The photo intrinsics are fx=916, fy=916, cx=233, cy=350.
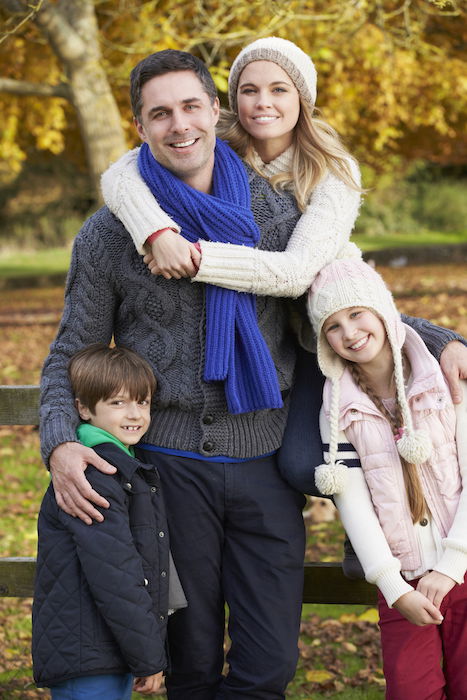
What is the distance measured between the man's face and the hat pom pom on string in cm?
104

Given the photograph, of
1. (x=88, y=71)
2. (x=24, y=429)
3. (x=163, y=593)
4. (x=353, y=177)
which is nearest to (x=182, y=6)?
(x=88, y=71)

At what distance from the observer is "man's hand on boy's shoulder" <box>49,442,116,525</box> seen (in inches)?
105

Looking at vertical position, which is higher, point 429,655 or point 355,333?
point 355,333

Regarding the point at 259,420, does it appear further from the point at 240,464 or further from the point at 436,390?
the point at 436,390

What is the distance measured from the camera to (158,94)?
2.80 m

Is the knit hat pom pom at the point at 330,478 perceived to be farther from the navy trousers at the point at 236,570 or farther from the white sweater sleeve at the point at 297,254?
the white sweater sleeve at the point at 297,254

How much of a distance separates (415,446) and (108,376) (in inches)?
37.4

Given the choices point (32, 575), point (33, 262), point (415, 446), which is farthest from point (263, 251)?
point (33, 262)

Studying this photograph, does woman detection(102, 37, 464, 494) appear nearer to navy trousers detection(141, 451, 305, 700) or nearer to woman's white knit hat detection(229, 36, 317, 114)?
woman's white knit hat detection(229, 36, 317, 114)

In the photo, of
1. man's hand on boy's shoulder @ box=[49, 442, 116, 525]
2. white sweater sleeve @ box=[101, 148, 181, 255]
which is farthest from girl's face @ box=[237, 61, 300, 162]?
man's hand on boy's shoulder @ box=[49, 442, 116, 525]

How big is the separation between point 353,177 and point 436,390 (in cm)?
75

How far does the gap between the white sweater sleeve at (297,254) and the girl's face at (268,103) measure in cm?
23

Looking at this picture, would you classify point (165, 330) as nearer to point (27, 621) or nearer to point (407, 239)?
point (27, 621)

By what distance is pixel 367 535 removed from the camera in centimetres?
279
